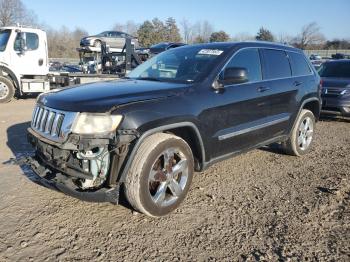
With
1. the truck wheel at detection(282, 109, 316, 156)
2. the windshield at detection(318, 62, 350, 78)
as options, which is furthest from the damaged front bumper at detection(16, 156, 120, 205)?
the windshield at detection(318, 62, 350, 78)

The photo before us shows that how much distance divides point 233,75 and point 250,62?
0.75 metres

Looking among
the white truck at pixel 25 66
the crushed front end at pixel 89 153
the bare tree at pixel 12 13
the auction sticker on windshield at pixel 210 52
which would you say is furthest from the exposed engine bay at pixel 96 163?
the bare tree at pixel 12 13

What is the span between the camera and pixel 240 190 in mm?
4613

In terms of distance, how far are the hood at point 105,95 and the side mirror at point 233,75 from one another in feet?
1.81

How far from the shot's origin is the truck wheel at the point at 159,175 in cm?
347

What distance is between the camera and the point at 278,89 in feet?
17.2

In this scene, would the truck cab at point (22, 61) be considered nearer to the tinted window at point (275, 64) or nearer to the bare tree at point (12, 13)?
the tinted window at point (275, 64)

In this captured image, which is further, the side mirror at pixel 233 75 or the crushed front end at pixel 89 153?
the side mirror at pixel 233 75

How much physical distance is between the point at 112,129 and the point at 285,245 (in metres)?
1.85

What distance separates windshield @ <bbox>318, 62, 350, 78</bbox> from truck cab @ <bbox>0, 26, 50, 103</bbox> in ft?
31.0

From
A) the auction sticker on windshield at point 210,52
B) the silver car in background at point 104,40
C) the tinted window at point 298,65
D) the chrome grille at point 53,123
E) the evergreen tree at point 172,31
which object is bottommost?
the chrome grille at point 53,123

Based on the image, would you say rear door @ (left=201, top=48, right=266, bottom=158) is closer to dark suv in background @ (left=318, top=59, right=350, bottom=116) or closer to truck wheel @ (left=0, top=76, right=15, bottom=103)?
dark suv in background @ (left=318, top=59, right=350, bottom=116)

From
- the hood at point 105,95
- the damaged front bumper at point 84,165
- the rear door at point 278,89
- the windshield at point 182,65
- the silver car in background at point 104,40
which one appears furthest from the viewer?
the silver car in background at point 104,40

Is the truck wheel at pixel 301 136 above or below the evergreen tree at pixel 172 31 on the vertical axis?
below
